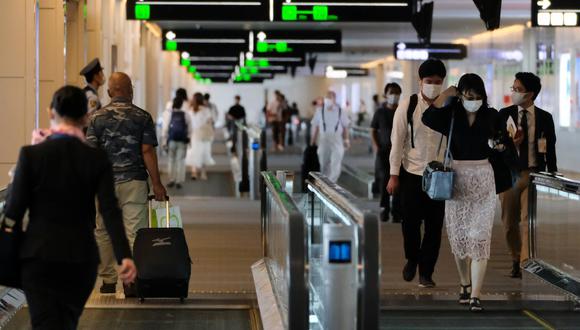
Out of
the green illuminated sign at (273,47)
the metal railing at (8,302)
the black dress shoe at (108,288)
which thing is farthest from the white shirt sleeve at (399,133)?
the green illuminated sign at (273,47)

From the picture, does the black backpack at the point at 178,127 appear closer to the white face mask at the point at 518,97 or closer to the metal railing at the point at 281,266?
the metal railing at the point at 281,266

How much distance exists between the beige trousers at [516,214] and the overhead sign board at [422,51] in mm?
13453

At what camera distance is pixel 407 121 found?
9.60 m

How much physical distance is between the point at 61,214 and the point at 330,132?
1591 centimetres

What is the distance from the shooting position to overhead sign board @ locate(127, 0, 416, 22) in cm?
1562

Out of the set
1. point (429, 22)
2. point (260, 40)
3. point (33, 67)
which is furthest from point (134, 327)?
point (260, 40)

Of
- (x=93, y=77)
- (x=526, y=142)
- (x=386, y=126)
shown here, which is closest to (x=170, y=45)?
(x=386, y=126)

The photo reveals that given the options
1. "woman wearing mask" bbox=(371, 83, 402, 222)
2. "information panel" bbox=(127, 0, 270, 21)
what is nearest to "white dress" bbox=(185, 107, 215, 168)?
"woman wearing mask" bbox=(371, 83, 402, 222)

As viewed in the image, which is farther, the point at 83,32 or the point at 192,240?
the point at 83,32

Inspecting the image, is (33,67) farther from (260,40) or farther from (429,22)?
(260,40)

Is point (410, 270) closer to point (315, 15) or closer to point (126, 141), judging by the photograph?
point (126, 141)

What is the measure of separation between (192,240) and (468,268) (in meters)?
5.75

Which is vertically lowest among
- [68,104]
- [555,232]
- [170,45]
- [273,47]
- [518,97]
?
[555,232]

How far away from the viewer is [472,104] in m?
8.45
